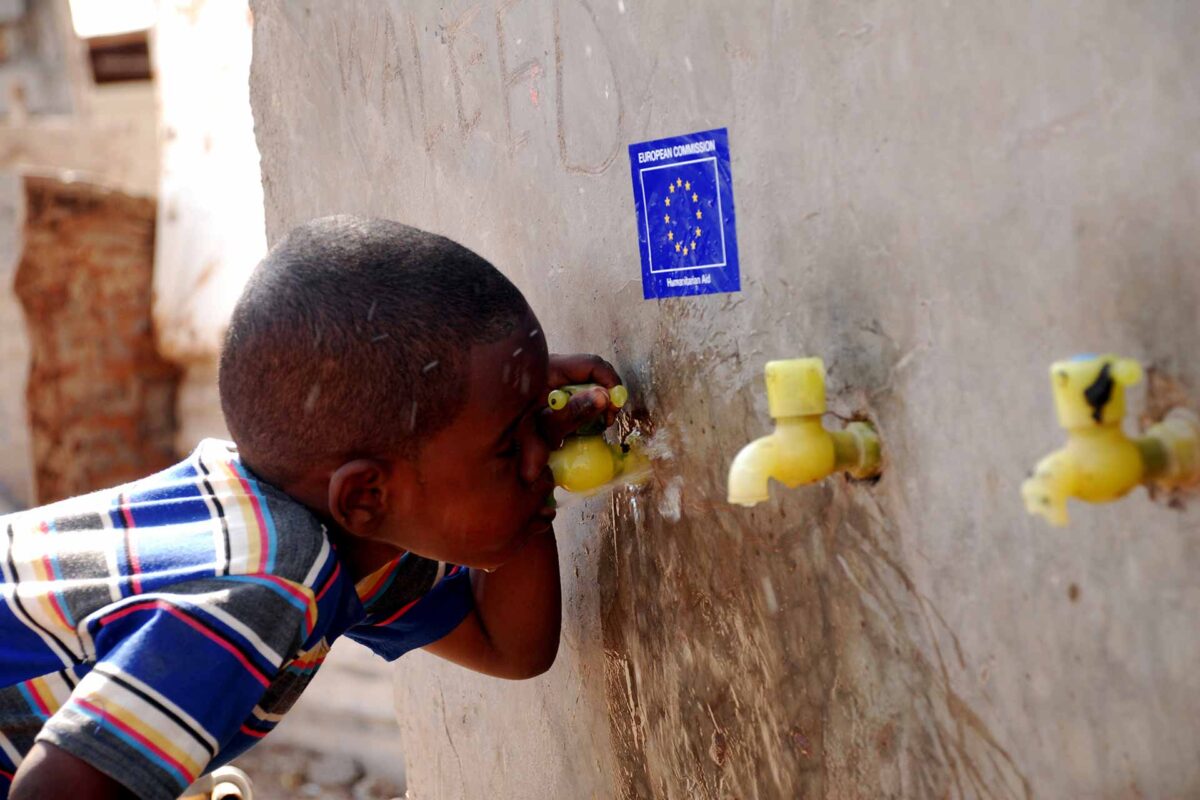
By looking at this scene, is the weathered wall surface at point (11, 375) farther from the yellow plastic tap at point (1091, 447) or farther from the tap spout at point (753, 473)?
the yellow plastic tap at point (1091, 447)

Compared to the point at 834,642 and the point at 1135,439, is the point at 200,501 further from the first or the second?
the point at 1135,439

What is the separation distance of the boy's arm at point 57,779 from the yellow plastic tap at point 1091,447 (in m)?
0.77

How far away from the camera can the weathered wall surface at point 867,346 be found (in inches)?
35.5

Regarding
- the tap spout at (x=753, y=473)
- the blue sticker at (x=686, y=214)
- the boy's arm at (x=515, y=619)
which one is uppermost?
the blue sticker at (x=686, y=214)

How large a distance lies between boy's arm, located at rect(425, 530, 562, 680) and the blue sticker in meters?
0.38

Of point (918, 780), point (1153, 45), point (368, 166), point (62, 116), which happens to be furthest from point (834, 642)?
point (62, 116)

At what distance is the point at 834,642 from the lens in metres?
1.21

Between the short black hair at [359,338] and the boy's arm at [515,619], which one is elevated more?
the short black hair at [359,338]

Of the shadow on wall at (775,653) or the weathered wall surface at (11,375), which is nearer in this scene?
the shadow on wall at (775,653)

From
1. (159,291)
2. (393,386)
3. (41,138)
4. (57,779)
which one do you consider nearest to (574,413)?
(393,386)

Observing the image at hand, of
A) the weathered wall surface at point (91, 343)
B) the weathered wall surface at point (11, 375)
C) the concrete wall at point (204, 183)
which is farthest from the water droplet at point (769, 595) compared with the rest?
the weathered wall surface at point (11, 375)

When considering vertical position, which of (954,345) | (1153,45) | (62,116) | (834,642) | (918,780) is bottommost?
(918,780)

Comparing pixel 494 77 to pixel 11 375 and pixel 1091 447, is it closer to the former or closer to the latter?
pixel 1091 447

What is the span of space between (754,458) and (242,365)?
0.56m
